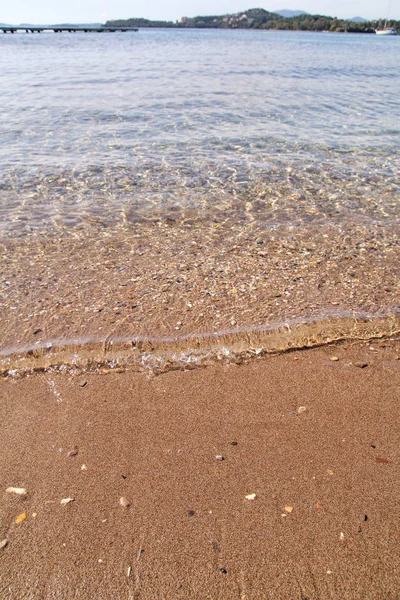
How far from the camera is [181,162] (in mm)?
9211

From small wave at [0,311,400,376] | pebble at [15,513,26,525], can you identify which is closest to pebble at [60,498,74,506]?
pebble at [15,513,26,525]

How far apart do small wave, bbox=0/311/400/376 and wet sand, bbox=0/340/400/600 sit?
141mm

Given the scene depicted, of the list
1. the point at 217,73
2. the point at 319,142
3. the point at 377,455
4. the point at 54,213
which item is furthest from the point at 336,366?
the point at 217,73

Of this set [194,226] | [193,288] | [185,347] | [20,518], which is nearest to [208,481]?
[20,518]

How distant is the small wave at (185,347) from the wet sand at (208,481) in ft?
0.46

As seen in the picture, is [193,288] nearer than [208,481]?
No

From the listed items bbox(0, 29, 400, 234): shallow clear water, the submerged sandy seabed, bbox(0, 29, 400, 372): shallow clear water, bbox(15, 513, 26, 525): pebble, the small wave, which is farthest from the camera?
bbox(0, 29, 400, 234): shallow clear water

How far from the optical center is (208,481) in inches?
105

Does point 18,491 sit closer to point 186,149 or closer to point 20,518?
point 20,518

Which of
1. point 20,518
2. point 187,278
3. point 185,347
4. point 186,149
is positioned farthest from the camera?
point 186,149

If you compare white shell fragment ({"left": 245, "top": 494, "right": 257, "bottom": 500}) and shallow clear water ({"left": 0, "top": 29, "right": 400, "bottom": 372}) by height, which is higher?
white shell fragment ({"left": 245, "top": 494, "right": 257, "bottom": 500})

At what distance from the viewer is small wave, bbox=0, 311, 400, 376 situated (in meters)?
3.69

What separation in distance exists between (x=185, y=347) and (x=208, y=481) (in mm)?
1383

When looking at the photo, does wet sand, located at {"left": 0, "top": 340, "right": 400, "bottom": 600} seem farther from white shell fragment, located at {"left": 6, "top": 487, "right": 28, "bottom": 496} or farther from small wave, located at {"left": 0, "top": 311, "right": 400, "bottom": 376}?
small wave, located at {"left": 0, "top": 311, "right": 400, "bottom": 376}
